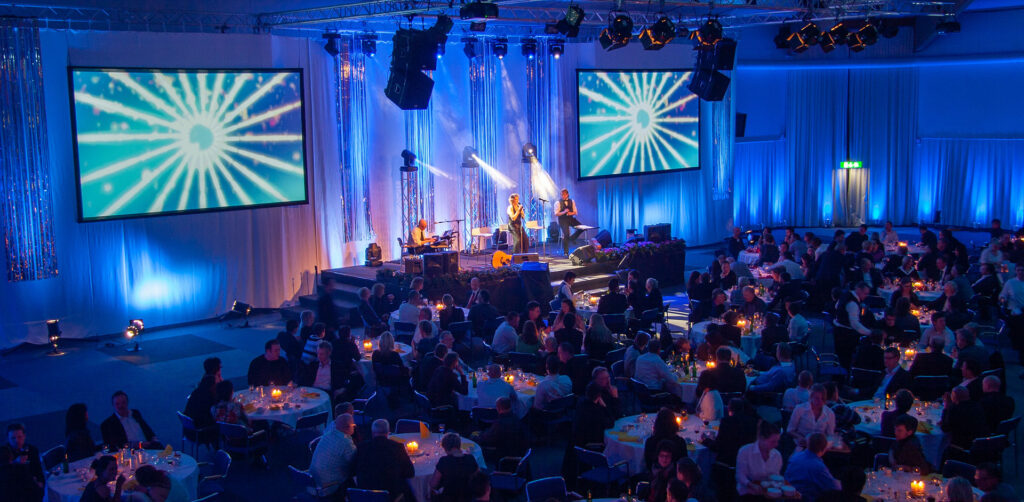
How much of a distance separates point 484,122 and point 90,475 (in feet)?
41.9

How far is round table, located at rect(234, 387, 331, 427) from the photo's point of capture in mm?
9086

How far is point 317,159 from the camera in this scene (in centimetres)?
1691

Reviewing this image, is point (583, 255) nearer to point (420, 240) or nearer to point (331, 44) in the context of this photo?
point (420, 240)

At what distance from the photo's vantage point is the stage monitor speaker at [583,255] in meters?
17.3

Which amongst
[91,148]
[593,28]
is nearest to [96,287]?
[91,148]

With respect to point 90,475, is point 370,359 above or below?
above

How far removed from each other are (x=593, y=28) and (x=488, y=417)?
1385 cm

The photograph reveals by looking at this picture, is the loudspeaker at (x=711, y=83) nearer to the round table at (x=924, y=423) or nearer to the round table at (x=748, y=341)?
the round table at (x=748, y=341)

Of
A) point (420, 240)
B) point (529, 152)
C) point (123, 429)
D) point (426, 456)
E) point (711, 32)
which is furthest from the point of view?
point (529, 152)

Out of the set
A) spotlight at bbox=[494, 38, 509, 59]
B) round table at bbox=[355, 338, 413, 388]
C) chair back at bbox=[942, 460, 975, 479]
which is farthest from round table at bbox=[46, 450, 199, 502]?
spotlight at bbox=[494, 38, 509, 59]

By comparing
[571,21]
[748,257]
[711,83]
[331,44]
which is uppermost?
[331,44]

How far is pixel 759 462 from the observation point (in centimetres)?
695

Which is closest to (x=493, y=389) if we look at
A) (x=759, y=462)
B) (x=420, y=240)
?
(x=759, y=462)

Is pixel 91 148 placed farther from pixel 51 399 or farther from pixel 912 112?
pixel 912 112
